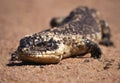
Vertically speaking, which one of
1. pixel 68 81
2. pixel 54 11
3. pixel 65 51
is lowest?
pixel 68 81

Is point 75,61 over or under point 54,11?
under

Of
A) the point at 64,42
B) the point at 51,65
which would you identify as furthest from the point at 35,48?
the point at 64,42

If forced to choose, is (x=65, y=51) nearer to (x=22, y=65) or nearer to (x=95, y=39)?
(x=22, y=65)

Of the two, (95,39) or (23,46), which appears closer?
(23,46)

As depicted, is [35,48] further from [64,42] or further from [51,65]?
[64,42]

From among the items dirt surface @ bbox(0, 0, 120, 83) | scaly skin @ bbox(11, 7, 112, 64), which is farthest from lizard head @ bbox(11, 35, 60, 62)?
dirt surface @ bbox(0, 0, 120, 83)

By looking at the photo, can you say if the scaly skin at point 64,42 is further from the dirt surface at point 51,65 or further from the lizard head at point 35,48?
the dirt surface at point 51,65

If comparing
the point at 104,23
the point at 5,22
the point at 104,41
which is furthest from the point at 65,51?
the point at 5,22
